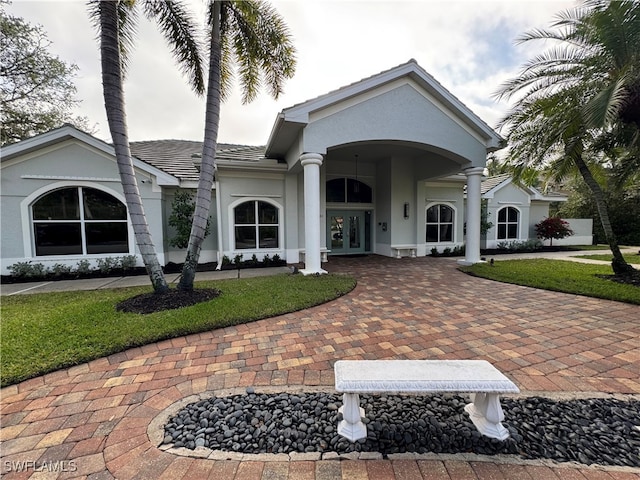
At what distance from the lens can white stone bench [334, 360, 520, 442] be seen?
2.09 meters

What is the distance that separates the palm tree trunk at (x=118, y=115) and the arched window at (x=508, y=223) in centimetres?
1686

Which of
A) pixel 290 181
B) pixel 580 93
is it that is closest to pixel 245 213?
pixel 290 181

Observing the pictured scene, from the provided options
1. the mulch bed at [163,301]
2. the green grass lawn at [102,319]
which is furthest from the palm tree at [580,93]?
the mulch bed at [163,301]

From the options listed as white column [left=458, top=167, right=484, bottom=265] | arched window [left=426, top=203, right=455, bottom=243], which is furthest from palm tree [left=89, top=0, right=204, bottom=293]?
arched window [left=426, top=203, right=455, bottom=243]

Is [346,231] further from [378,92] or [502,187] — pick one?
[502,187]

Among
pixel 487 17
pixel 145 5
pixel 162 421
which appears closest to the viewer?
pixel 162 421

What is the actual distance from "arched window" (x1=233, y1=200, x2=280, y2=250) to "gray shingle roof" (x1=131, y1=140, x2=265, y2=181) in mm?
1844

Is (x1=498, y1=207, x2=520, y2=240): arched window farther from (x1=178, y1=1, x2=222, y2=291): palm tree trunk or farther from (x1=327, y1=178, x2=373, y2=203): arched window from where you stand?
(x1=178, y1=1, x2=222, y2=291): palm tree trunk

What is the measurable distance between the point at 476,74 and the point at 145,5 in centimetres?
929

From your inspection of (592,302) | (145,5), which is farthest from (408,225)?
(145,5)

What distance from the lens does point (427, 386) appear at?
2.12 m

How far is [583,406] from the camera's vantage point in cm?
250

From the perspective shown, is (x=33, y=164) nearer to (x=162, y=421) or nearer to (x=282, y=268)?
(x=282, y=268)

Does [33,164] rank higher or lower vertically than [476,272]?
higher
